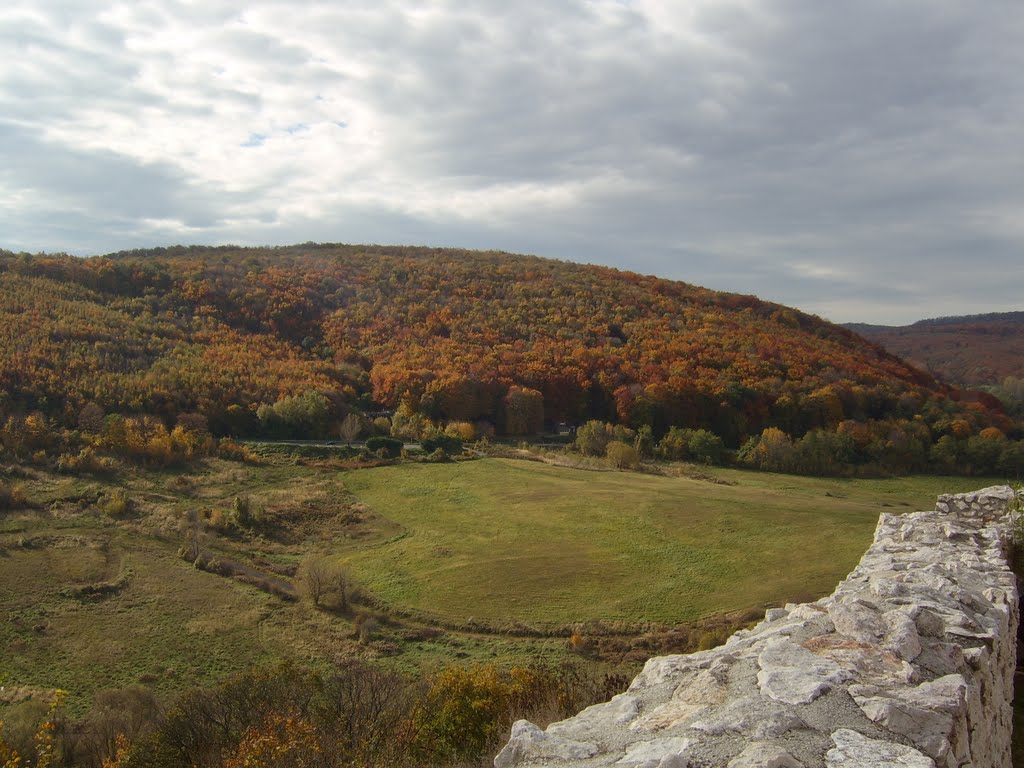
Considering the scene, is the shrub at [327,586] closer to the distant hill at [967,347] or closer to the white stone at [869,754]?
the white stone at [869,754]

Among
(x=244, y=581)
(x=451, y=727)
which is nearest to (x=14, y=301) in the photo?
(x=244, y=581)

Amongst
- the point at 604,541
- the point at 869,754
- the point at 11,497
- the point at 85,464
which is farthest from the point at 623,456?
the point at 869,754

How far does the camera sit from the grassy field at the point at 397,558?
22.5 m

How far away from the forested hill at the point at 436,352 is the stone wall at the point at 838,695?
5267cm

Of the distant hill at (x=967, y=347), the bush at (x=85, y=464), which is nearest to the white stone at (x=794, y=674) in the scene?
the bush at (x=85, y=464)

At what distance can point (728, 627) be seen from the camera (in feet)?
73.4

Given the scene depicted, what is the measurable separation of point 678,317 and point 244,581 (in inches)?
2565

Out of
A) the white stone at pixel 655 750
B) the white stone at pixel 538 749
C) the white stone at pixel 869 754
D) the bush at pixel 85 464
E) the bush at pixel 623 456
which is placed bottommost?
the bush at pixel 85 464

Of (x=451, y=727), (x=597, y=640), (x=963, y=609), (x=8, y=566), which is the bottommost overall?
(x=8, y=566)

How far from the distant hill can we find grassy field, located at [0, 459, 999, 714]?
283 ft

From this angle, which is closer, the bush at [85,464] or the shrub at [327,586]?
the shrub at [327,586]

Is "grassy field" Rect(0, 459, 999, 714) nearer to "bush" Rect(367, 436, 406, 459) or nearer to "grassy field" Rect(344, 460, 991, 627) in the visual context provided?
"grassy field" Rect(344, 460, 991, 627)

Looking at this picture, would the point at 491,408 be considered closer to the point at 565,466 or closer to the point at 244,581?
the point at 565,466

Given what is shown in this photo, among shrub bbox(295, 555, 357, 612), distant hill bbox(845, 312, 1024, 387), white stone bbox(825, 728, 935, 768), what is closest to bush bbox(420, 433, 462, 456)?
shrub bbox(295, 555, 357, 612)
